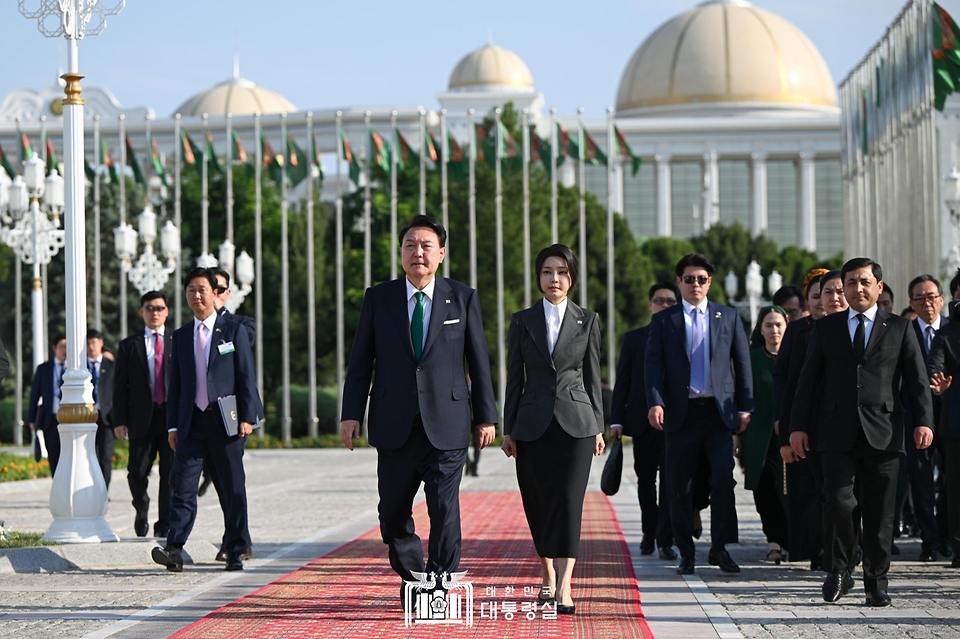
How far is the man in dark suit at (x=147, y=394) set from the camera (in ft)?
39.6

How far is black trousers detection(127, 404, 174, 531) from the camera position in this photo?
39.3ft

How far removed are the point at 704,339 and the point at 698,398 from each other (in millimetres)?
394

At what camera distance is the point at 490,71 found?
81812mm

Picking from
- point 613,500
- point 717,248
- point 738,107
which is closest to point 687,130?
point 738,107

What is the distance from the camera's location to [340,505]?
16.5 meters

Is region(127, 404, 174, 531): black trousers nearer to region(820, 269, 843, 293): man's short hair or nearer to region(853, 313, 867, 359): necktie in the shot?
region(820, 269, 843, 293): man's short hair

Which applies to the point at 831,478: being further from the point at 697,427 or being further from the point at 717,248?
the point at 717,248

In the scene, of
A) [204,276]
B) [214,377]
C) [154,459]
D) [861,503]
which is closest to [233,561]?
[214,377]

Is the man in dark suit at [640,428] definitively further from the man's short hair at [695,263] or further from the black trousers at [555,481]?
the black trousers at [555,481]

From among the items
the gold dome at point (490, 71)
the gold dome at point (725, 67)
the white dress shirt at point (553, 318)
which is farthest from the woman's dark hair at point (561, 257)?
the gold dome at point (490, 71)

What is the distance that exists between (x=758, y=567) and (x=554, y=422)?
9.79ft

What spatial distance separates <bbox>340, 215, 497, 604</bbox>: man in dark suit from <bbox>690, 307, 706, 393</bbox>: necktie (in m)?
2.45

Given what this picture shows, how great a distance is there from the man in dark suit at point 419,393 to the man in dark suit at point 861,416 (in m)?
2.02

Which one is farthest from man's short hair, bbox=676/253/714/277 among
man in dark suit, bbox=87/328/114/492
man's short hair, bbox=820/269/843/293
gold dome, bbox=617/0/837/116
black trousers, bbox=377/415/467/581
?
gold dome, bbox=617/0/837/116
